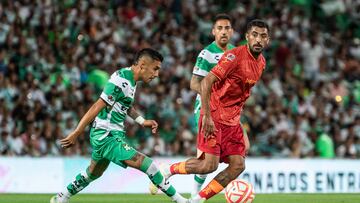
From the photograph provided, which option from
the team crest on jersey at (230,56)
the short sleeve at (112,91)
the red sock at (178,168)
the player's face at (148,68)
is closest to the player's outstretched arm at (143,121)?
the red sock at (178,168)

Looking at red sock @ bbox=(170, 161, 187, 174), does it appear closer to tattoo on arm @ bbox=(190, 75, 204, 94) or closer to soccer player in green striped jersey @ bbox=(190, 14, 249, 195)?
soccer player in green striped jersey @ bbox=(190, 14, 249, 195)

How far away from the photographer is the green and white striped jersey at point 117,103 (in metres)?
11.0

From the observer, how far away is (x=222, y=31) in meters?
12.5

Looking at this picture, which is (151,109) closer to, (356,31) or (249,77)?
(356,31)

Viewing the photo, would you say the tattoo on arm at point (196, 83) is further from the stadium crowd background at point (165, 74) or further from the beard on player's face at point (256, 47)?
the stadium crowd background at point (165, 74)

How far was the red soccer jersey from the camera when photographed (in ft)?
35.9

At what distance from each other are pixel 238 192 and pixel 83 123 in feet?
7.32

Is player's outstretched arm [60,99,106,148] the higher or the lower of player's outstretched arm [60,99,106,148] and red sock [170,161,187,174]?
the higher

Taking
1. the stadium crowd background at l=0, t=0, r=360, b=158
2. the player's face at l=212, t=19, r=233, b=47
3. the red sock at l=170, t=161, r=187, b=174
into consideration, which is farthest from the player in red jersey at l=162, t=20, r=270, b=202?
the stadium crowd background at l=0, t=0, r=360, b=158

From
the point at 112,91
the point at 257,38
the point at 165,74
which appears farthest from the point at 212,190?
the point at 165,74

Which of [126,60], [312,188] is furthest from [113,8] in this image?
[312,188]

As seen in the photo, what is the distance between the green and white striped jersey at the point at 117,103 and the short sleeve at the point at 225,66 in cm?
→ 105

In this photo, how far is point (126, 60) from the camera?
21.2 meters

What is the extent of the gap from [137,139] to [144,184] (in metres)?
1.85
